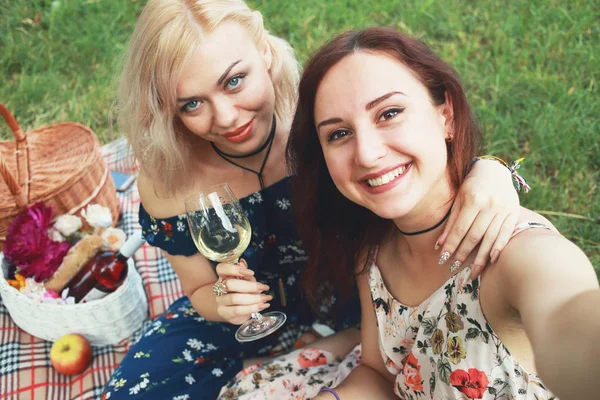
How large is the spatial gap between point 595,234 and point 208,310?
6.99ft

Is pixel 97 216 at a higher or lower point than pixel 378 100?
lower

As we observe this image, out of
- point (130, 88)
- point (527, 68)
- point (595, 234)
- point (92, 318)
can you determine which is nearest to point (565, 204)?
point (595, 234)

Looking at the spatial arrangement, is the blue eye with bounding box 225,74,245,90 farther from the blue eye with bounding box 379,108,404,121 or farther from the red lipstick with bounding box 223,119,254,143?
the blue eye with bounding box 379,108,404,121

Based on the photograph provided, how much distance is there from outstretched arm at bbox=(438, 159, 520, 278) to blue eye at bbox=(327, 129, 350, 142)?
410 millimetres

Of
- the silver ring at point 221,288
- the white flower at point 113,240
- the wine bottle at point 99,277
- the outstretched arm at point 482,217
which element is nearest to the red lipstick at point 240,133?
the silver ring at point 221,288

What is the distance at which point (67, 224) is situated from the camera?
3.22 m

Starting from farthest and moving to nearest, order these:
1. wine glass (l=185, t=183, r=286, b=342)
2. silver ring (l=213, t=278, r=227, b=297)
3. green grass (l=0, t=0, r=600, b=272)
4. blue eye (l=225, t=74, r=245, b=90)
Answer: green grass (l=0, t=0, r=600, b=272), blue eye (l=225, t=74, r=245, b=90), silver ring (l=213, t=278, r=227, b=297), wine glass (l=185, t=183, r=286, b=342)

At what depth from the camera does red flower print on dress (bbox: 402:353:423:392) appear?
1.97m

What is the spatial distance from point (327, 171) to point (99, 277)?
5.33ft

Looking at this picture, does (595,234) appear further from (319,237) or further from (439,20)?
(439,20)

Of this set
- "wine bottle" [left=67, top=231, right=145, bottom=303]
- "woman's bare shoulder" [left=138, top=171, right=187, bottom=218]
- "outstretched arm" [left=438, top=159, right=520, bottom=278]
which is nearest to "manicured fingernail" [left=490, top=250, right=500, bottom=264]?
"outstretched arm" [left=438, top=159, right=520, bottom=278]

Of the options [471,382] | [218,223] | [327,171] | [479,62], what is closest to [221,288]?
[218,223]

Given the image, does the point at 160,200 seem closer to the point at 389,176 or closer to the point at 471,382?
the point at 389,176

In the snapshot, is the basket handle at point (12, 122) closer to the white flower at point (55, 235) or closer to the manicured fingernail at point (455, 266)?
the white flower at point (55, 235)
